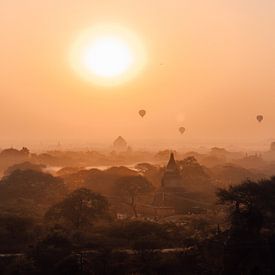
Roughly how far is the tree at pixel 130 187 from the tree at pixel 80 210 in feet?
60.0

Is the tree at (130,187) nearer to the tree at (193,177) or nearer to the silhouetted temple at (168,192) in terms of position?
the silhouetted temple at (168,192)

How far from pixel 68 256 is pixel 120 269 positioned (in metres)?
3.59

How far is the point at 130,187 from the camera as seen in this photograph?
2598 inches

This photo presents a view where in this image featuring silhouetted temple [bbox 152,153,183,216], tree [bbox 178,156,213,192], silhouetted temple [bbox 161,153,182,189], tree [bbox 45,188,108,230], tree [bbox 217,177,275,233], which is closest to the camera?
tree [bbox 217,177,275,233]

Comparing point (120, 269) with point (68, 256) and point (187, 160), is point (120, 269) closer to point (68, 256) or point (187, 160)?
point (68, 256)

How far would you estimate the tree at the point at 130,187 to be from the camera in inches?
2598

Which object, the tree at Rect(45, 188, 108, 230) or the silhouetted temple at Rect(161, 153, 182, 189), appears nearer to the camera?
the tree at Rect(45, 188, 108, 230)

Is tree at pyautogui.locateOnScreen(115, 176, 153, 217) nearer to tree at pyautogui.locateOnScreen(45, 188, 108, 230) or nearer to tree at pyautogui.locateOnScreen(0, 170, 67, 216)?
tree at pyautogui.locateOnScreen(0, 170, 67, 216)

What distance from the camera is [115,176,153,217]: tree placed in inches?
2598

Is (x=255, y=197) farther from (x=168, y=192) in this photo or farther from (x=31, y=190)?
(x=31, y=190)

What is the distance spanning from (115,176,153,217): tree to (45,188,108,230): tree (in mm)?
18291

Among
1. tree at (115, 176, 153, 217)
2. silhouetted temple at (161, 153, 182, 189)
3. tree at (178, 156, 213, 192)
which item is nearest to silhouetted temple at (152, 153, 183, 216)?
silhouetted temple at (161, 153, 182, 189)

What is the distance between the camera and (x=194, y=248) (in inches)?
1393

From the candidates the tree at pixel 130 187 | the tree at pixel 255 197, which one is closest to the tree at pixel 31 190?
the tree at pixel 130 187
